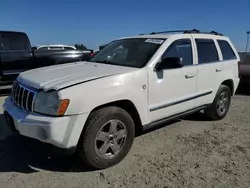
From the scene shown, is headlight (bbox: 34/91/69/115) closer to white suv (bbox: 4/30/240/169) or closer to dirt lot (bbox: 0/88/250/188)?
white suv (bbox: 4/30/240/169)

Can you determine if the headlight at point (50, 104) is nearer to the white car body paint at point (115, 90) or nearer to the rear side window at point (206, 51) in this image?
the white car body paint at point (115, 90)

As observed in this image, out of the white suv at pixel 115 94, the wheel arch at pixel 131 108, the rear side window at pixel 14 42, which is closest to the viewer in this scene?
the white suv at pixel 115 94

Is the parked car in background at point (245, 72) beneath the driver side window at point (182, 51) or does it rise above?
beneath

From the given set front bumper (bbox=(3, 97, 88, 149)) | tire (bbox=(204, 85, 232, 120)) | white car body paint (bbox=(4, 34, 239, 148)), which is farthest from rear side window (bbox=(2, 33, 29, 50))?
tire (bbox=(204, 85, 232, 120))

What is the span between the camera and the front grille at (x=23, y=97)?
314cm

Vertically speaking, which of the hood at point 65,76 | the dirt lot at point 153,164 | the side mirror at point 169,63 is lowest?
the dirt lot at point 153,164

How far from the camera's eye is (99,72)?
11.5 ft

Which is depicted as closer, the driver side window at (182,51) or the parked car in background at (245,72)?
the driver side window at (182,51)

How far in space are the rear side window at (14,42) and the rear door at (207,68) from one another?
575 cm

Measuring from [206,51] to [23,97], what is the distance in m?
3.36

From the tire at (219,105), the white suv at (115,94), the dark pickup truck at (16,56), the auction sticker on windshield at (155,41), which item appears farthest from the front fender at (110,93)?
the dark pickup truck at (16,56)

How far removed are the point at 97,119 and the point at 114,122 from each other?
0.30 meters

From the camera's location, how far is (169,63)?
3814 mm

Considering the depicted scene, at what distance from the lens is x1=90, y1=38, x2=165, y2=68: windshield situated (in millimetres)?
3924
